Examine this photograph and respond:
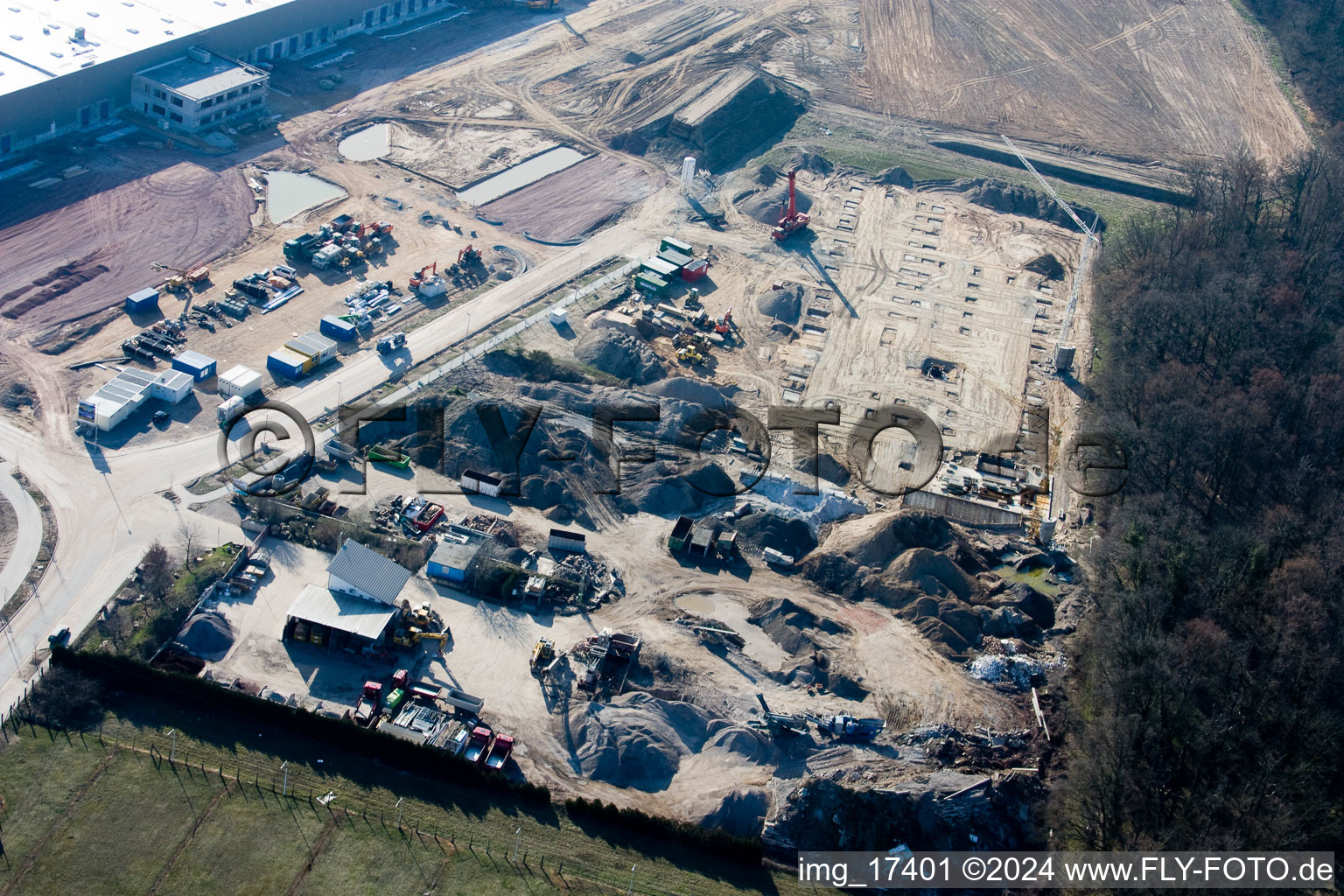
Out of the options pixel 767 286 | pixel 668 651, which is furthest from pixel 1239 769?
pixel 767 286

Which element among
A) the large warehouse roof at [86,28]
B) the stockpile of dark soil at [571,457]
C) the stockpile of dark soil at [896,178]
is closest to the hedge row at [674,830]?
the stockpile of dark soil at [571,457]

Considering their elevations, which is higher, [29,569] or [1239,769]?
[1239,769]

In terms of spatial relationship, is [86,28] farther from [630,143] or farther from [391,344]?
[630,143]

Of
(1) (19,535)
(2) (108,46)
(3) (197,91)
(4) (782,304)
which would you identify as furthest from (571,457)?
(2) (108,46)

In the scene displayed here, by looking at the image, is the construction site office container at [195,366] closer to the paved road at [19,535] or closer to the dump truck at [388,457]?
the paved road at [19,535]

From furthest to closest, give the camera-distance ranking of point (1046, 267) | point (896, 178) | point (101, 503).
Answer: point (896, 178)
point (1046, 267)
point (101, 503)

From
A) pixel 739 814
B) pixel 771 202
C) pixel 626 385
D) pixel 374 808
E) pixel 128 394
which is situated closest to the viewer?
pixel 374 808

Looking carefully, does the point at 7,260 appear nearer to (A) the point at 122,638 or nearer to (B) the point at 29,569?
(B) the point at 29,569
